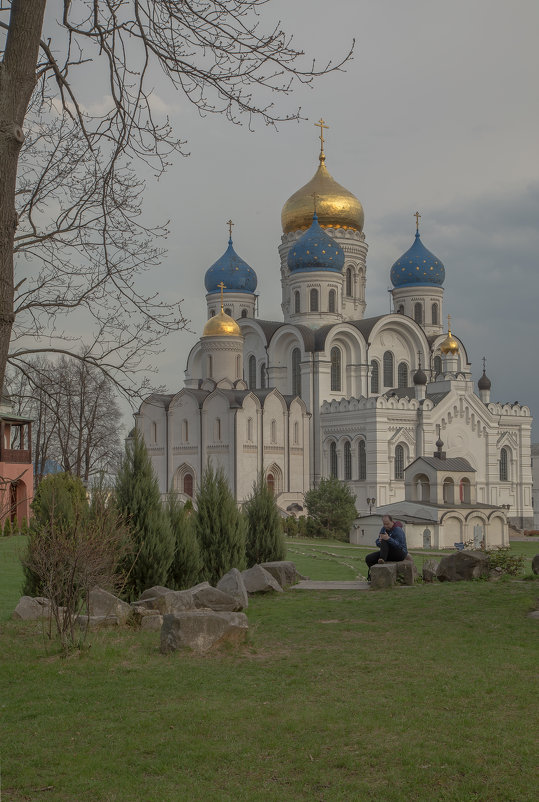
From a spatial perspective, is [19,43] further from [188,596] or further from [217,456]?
[217,456]

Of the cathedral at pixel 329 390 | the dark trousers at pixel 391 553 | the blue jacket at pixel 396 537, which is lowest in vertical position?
the dark trousers at pixel 391 553

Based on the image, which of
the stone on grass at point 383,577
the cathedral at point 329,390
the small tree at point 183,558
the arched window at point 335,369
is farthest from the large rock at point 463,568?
the arched window at point 335,369

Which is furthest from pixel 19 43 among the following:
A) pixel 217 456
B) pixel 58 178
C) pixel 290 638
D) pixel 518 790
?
pixel 217 456

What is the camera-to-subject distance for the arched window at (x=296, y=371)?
145ft

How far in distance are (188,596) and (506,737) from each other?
4544 millimetres

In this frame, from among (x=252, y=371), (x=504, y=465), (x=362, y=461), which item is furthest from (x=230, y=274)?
(x=504, y=465)

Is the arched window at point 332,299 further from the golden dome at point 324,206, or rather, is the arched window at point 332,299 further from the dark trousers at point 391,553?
the dark trousers at point 391,553

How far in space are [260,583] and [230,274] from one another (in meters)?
38.9

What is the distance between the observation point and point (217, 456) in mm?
39812

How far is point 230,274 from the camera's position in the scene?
4950cm

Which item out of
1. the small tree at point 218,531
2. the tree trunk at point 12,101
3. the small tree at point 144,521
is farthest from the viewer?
the small tree at point 218,531

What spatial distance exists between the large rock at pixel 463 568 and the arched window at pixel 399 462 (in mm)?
27778

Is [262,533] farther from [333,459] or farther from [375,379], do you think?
[375,379]

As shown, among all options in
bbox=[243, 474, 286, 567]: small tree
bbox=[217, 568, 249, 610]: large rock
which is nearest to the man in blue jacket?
bbox=[217, 568, 249, 610]: large rock
